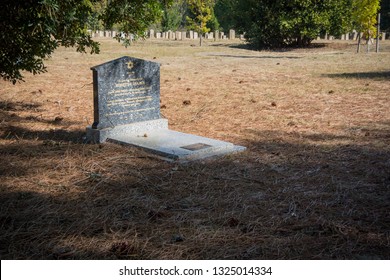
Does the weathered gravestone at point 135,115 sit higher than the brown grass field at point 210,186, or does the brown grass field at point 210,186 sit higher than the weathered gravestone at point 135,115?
the weathered gravestone at point 135,115

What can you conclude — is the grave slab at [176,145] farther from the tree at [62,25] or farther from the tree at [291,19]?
the tree at [291,19]

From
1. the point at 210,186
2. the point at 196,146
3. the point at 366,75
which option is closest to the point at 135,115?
the point at 196,146

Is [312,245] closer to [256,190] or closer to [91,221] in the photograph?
[256,190]

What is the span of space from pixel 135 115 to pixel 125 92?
42cm

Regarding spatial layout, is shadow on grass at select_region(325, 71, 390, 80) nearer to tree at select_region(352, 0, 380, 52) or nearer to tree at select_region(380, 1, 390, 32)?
tree at select_region(352, 0, 380, 52)

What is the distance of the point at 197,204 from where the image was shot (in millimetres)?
5160

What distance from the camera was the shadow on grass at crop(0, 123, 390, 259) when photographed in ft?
13.4

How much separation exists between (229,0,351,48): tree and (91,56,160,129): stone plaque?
21697mm

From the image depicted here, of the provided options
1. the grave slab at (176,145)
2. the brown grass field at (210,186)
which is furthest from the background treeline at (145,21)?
the grave slab at (176,145)

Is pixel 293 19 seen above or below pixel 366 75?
above

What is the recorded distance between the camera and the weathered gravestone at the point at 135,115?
23.7ft

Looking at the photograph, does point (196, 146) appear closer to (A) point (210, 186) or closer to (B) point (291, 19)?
(A) point (210, 186)

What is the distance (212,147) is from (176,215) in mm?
2366

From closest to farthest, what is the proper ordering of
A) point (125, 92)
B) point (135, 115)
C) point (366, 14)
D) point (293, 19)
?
1. point (125, 92)
2. point (135, 115)
3. point (366, 14)
4. point (293, 19)
